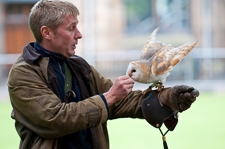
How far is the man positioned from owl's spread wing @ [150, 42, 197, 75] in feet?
0.61

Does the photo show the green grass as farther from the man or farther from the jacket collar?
the jacket collar

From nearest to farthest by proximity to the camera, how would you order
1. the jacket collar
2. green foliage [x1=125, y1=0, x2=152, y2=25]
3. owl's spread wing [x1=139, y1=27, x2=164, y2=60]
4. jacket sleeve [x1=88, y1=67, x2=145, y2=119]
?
the jacket collar
owl's spread wing [x1=139, y1=27, x2=164, y2=60]
jacket sleeve [x1=88, y1=67, x2=145, y2=119]
green foliage [x1=125, y1=0, x2=152, y2=25]

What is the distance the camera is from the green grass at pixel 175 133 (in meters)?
6.37

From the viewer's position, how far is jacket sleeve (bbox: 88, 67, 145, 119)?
2908 mm

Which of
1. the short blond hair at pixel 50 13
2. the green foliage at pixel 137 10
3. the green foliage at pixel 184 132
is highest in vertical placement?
the green foliage at pixel 137 10

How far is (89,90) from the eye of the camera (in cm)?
291

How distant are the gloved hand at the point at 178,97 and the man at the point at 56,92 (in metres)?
0.02

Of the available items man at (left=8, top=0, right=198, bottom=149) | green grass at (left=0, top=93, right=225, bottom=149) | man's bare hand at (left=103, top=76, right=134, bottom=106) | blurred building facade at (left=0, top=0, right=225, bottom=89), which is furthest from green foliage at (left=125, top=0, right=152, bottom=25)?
man's bare hand at (left=103, top=76, right=134, bottom=106)

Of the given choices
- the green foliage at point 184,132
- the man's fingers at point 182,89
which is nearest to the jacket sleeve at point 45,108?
A: the man's fingers at point 182,89

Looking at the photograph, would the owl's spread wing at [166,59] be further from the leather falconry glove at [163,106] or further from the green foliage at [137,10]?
the green foliage at [137,10]

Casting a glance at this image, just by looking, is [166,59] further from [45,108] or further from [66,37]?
[45,108]

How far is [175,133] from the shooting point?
7207mm

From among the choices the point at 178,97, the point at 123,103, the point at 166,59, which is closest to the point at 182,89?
the point at 178,97

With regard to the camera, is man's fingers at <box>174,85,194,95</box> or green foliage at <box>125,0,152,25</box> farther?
green foliage at <box>125,0,152,25</box>
